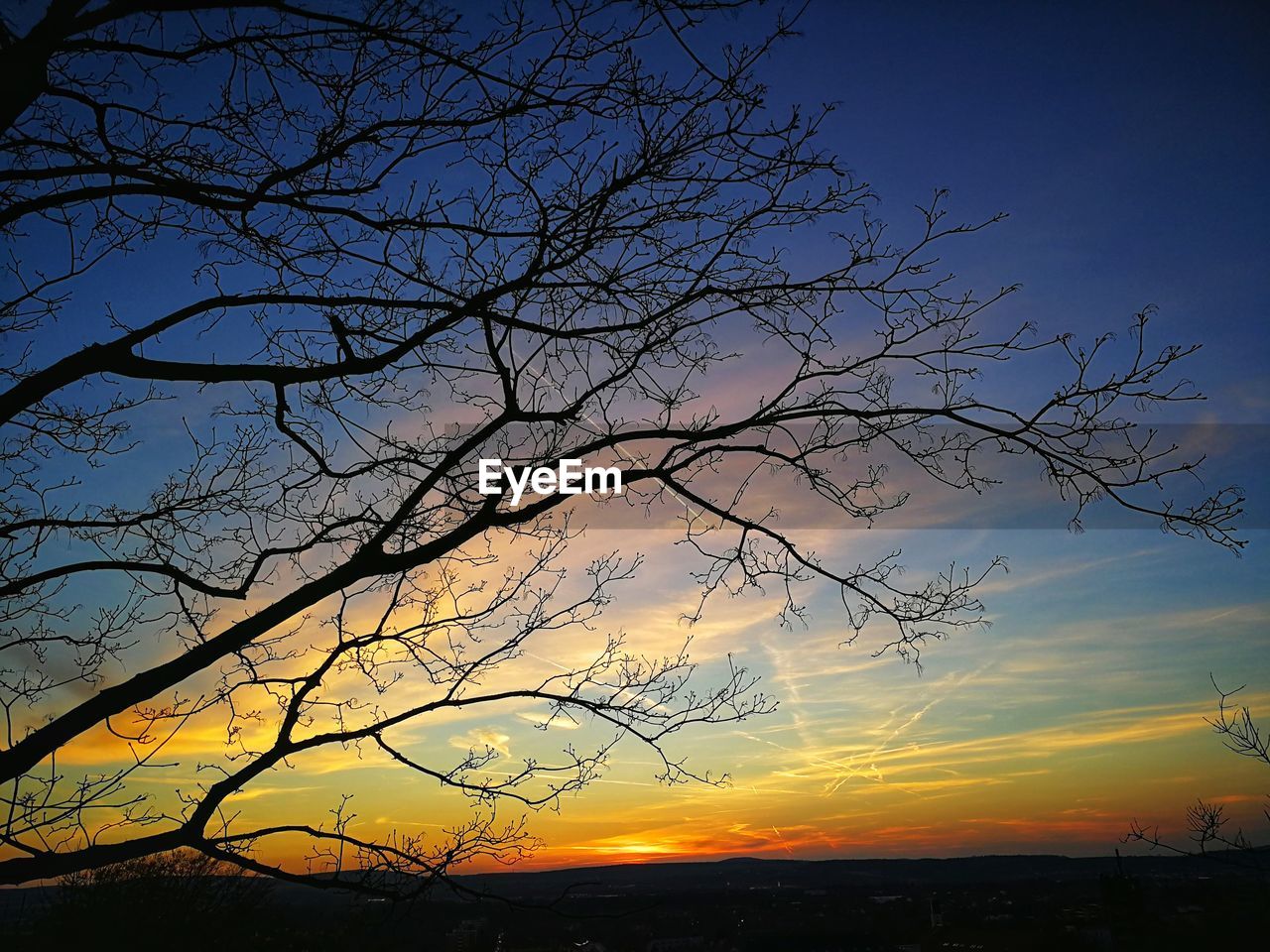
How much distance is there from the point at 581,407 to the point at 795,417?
3.50 feet

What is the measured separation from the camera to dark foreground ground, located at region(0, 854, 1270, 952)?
4.21m

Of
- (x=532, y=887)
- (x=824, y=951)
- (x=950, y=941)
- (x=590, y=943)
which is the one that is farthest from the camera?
(x=950, y=941)

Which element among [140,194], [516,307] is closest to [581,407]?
[516,307]

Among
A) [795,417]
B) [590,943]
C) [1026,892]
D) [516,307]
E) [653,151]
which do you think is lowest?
[1026,892]

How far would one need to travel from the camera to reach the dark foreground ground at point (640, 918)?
13.8 ft

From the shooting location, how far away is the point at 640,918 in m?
4.03

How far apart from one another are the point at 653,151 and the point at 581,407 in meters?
1.29

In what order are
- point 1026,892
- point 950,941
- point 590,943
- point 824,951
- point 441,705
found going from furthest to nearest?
point 1026,892 < point 950,941 < point 824,951 < point 441,705 < point 590,943

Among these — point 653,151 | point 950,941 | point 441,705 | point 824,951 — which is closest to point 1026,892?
point 950,941

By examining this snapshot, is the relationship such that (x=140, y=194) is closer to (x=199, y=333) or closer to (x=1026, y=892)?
(x=199, y=333)

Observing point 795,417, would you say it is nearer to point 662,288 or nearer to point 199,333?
point 662,288

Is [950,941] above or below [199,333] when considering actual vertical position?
below

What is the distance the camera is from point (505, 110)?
4.15m

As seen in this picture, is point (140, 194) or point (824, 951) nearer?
point (140, 194)
